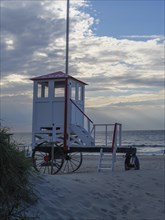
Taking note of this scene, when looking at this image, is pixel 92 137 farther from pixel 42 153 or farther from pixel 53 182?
pixel 53 182

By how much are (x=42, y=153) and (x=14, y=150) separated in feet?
31.4

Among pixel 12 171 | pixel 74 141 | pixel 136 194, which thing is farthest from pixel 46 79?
pixel 12 171

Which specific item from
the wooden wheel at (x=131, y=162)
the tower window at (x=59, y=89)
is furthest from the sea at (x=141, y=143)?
the wooden wheel at (x=131, y=162)

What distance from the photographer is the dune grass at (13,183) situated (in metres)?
5.96

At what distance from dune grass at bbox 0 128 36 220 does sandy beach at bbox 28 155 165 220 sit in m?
0.25

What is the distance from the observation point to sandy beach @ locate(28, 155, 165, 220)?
7.16m

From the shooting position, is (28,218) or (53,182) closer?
(28,218)

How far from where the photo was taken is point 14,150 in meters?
7.13

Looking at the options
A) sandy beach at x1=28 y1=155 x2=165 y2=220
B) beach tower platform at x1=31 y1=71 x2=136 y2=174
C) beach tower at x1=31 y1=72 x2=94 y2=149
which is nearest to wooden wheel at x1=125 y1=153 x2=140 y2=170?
beach tower platform at x1=31 y1=71 x2=136 y2=174

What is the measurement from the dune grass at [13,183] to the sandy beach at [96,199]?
0.83 ft

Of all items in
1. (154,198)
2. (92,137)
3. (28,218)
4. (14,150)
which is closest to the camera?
(28,218)

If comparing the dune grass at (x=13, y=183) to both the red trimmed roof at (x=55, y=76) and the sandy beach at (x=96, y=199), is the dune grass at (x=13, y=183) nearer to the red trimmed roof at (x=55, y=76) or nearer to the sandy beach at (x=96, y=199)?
the sandy beach at (x=96, y=199)

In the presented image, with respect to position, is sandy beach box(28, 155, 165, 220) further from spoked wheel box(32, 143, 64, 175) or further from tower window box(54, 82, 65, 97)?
tower window box(54, 82, 65, 97)

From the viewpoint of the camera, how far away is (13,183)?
6.43m
